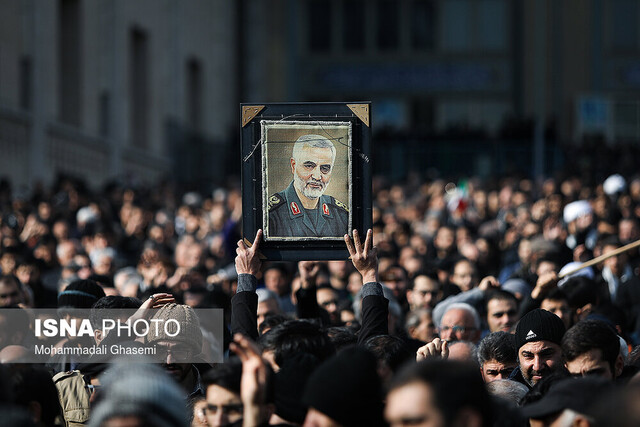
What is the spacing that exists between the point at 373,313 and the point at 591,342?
1092 mm

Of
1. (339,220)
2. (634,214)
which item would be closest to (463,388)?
(339,220)

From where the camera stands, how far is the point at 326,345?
578 centimetres

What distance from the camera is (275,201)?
23.0 feet

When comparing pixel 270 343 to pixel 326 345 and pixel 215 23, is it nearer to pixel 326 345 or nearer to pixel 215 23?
pixel 326 345

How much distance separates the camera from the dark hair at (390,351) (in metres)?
5.96

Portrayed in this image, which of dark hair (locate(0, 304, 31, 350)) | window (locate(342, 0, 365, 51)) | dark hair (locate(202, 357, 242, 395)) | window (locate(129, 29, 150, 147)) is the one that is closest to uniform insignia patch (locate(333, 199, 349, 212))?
dark hair (locate(202, 357, 242, 395))

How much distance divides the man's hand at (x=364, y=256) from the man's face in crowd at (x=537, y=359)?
1101mm

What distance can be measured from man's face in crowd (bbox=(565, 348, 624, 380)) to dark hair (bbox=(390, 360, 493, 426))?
6.66ft

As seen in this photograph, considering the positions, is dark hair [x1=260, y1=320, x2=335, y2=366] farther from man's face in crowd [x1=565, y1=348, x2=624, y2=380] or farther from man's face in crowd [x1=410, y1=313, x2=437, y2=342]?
man's face in crowd [x1=410, y1=313, x2=437, y2=342]

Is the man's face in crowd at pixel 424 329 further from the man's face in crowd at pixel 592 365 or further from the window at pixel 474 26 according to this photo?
the window at pixel 474 26

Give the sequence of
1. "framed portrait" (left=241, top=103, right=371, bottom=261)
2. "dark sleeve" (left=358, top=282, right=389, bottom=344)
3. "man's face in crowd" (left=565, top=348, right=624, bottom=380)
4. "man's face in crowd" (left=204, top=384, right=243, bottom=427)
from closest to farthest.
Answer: "man's face in crowd" (left=204, top=384, right=243, bottom=427) < "man's face in crowd" (left=565, top=348, right=624, bottom=380) < "dark sleeve" (left=358, top=282, right=389, bottom=344) < "framed portrait" (left=241, top=103, right=371, bottom=261)

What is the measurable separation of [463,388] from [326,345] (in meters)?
1.69

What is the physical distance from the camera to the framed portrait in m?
6.95

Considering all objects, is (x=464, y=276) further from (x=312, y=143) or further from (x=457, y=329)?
(x=312, y=143)
